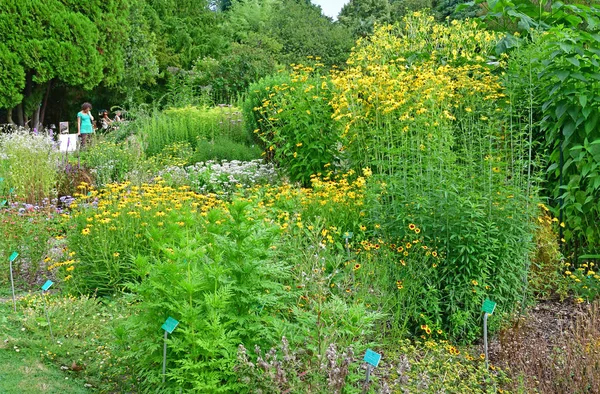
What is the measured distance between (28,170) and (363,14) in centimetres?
2274

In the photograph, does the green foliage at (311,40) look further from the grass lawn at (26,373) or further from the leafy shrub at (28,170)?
the grass lawn at (26,373)

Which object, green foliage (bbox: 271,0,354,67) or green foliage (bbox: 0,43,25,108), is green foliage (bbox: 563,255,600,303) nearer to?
green foliage (bbox: 0,43,25,108)

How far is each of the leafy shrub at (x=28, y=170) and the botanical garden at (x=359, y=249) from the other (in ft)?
0.10

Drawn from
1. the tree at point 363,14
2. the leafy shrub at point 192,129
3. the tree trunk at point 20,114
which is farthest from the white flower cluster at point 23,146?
the tree at point 363,14

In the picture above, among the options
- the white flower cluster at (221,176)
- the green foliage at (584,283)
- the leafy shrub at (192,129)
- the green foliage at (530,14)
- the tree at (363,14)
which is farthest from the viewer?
the tree at (363,14)

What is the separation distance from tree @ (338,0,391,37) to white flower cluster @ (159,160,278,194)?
18.7 m

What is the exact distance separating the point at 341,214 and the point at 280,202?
2.25 ft

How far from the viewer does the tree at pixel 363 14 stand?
26.3 metres

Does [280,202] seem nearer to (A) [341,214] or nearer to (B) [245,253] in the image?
(A) [341,214]

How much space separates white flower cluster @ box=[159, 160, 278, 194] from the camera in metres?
7.84

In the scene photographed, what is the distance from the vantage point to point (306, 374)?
9.68 feet

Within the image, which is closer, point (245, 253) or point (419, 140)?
point (245, 253)

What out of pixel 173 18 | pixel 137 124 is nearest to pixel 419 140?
pixel 137 124

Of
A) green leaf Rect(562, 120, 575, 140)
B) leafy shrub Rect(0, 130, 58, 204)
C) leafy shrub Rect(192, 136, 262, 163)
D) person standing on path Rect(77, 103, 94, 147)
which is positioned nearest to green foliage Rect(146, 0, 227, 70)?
person standing on path Rect(77, 103, 94, 147)
